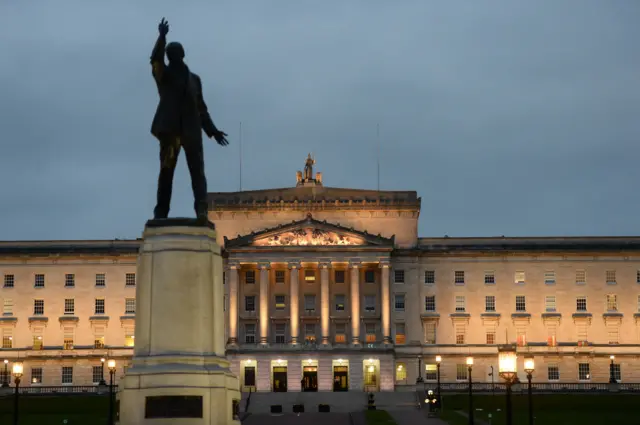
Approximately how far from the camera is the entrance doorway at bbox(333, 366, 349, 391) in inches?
5039

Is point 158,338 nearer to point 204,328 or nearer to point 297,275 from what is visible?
point 204,328

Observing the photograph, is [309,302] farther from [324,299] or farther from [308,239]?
[308,239]

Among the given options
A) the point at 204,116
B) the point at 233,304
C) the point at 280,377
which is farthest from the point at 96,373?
the point at 204,116

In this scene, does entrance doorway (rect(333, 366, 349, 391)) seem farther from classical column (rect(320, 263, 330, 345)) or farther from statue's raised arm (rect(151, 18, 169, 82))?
statue's raised arm (rect(151, 18, 169, 82))

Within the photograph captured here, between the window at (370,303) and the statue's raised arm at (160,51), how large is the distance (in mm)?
106390

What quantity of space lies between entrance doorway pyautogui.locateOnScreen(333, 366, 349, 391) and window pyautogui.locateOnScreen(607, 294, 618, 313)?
1205 inches

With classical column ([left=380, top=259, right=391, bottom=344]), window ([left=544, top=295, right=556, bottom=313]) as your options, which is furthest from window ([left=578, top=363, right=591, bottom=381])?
classical column ([left=380, top=259, right=391, bottom=344])

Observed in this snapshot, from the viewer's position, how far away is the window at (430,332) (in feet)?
438

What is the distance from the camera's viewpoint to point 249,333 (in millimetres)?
131125

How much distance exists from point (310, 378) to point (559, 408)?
36.3m

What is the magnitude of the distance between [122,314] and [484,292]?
A: 40.6m

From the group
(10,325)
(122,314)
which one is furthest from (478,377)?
(10,325)

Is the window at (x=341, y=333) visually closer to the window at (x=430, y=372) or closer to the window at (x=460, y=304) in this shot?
the window at (x=430, y=372)

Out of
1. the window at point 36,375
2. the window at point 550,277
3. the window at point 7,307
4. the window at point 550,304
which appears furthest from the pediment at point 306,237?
the window at point 7,307
